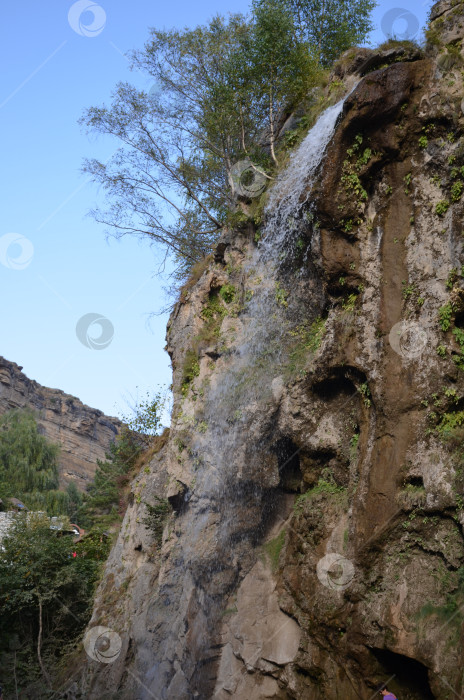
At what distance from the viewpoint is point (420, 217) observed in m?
10.7

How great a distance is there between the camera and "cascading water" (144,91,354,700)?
1295cm

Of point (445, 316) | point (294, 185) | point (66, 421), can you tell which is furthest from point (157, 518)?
point (66, 421)

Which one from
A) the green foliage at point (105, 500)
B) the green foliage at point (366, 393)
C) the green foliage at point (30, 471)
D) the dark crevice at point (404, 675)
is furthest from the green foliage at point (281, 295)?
the green foliage at point (30, 471)

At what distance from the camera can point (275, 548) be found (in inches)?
505

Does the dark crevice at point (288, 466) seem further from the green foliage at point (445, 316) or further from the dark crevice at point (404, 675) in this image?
the green foliage at point (445, 316)

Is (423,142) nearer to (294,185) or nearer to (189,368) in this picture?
(294,185)

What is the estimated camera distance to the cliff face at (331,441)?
931cm

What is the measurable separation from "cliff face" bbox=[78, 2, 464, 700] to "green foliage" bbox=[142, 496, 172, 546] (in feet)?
1.11

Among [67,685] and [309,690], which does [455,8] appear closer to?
[309,690]

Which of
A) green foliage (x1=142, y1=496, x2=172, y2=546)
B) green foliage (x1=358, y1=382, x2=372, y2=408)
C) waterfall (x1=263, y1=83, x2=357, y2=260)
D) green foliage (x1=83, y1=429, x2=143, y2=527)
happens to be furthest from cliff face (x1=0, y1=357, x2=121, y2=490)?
green foliage (x1=358, y1=382, x2=372, y2=408)

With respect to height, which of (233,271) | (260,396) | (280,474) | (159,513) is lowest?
(159,513)

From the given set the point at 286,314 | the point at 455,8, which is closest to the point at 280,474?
the point at 286,314

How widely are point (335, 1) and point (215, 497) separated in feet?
58.1

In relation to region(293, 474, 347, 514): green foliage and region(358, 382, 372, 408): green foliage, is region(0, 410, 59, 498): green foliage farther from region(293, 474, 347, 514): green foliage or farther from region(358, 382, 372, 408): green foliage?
region(358, 382, 372, 408): green foliage
